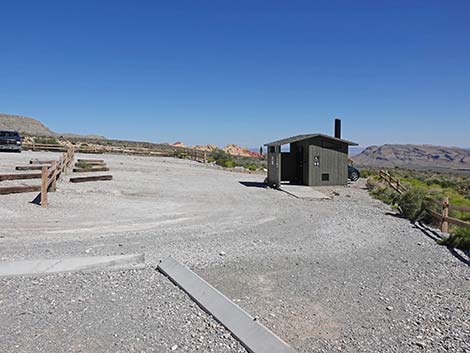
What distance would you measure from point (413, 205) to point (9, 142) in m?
31.5

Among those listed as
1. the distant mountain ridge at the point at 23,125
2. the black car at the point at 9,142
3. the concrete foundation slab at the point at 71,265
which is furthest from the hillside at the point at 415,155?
the concrete foundation slab at the point at 71,265

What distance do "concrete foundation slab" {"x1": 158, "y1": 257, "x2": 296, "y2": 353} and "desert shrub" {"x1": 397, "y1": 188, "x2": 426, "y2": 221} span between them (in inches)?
383

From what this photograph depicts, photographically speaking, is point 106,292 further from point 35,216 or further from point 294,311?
point 35,216

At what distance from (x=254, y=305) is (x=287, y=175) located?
61.5 feet

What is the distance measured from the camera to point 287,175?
925 inches

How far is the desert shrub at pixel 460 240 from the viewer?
893cm

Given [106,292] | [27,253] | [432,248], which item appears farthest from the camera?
[432,248]

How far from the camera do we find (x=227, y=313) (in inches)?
183

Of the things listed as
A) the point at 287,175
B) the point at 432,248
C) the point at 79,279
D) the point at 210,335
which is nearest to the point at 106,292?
the point at 79,279

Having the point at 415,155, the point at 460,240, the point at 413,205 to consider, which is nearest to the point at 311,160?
the point at 413,205

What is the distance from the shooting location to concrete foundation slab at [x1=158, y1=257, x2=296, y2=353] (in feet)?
13.0

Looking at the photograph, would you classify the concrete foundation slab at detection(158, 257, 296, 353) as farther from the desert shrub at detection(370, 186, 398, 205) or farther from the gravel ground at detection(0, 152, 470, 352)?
the desert shrub at detection(370, 186, 398, 205)

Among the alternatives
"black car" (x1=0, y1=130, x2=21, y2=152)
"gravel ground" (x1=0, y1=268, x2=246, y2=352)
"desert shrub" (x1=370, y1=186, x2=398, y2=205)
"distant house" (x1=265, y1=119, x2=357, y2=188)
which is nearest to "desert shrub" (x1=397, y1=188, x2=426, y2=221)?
"desert shrub" (x1=370, y1=186, x2=398, y2=205)

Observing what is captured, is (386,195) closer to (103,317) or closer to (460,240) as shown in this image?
(460,240)
